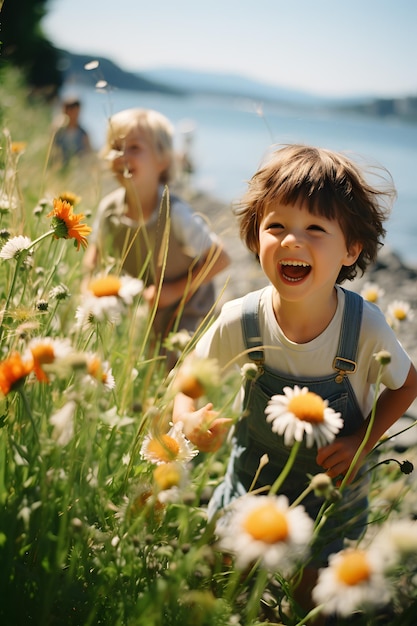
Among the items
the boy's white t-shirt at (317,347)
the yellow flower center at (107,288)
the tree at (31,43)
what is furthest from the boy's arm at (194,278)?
the tree at (31,43)

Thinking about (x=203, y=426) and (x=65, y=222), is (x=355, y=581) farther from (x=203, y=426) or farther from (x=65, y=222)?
(x=65, y=222)

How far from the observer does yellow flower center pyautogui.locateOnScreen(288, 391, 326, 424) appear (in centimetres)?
86

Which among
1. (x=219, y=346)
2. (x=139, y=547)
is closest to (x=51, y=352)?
(x=139, y=547)

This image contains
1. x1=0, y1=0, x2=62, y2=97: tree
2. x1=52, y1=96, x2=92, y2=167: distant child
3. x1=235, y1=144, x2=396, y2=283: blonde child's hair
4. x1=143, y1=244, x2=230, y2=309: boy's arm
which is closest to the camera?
x1=235, y1=144, x2=396, y2=283: blonde child's hair

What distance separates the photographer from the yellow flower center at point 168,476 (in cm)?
92

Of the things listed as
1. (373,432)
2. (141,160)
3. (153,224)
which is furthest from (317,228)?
(141,160)

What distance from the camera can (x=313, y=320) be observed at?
4.43 feet

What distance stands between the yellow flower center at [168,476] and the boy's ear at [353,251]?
65 centimetres

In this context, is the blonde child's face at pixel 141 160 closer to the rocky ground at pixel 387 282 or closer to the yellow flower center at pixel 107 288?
the rocky ground at pixel 387 282

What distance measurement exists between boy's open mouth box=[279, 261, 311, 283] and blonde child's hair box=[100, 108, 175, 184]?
1.23 meters

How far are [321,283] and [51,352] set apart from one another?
0.60 metres

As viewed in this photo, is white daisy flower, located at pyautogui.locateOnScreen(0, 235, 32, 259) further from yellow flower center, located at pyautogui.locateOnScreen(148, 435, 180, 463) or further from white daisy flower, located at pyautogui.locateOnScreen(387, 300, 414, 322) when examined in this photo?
white daisy flower, located at pyautogui.locateOnScreen(387, 300, 414, 322)

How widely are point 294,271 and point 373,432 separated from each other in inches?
14.5

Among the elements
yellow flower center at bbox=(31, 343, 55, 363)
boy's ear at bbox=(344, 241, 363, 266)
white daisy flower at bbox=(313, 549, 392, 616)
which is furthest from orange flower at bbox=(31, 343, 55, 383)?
boy's ear at bbox=(344, 241, 363, 266)
